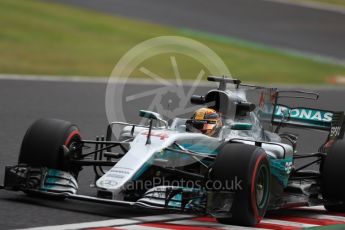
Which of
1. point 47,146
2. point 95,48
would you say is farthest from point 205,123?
point 95,48

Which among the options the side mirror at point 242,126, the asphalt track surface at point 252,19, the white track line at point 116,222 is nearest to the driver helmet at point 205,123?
the side mirror at point 242,126

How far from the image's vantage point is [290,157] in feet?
31.0

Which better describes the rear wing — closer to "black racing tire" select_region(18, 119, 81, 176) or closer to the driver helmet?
the driver helmet

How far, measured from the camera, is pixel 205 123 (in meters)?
9.36

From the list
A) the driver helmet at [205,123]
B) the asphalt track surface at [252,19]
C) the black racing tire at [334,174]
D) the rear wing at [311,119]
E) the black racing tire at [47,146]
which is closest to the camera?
the black racing tire at [47,146]

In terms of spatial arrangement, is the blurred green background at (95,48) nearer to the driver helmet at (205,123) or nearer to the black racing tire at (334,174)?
the driver helmet at (205,123)

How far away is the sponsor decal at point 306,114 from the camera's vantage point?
10.7 m

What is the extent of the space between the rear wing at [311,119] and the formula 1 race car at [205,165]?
1cm

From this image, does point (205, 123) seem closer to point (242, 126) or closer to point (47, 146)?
point (242, 126)

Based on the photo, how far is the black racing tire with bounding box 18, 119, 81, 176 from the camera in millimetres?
9094

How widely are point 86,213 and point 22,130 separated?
5.85 m

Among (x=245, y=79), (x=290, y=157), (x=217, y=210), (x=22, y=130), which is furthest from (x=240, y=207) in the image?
(x=245, y=79)

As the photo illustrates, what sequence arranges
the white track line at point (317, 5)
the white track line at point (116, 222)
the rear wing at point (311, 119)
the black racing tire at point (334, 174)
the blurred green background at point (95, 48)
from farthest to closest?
the white track line at point (317, 5) → the blurred green background at point (95, 48) → the rear wing at point (311, 119) → the black racing tire at point (334, 174) → the white track line at point (116, 222)

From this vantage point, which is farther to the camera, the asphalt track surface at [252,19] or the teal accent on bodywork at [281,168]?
the asphalt track surface at [252,19]
